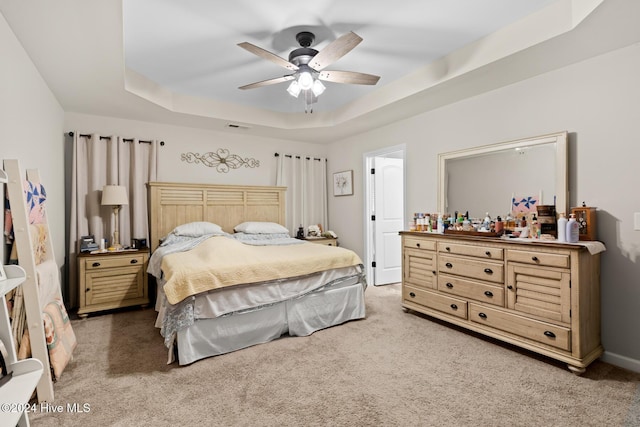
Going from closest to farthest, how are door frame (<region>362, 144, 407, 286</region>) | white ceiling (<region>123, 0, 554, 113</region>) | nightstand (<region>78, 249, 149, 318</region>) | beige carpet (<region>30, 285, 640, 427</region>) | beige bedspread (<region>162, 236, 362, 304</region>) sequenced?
beige carpet (<region>30, 285, 640, 427</region>)
white ceiling (<region>123, 0, 554, 113</region>)
beige bedspread (<region>162, 236, 362, 304</region>)
nightstand (<region>78, 249, 149, 318</region>)
door frame (<region>362, 144, 407, 286</region>)

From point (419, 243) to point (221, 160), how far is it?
10.5 ft

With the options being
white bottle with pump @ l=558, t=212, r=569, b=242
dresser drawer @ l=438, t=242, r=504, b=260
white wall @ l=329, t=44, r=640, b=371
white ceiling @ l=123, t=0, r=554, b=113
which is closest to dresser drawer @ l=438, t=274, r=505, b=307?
dresser drawer @ l=438, t=242, r=504, b=260

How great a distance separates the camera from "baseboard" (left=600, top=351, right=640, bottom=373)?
2.38 m

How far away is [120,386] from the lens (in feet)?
7.21

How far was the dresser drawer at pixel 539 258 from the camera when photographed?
7.76 feet

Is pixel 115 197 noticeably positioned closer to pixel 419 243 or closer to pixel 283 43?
pixel 283 43

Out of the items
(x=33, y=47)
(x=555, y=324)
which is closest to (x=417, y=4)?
(x=555, y=324)

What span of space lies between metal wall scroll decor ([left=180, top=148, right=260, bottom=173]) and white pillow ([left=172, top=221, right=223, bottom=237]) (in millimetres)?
982

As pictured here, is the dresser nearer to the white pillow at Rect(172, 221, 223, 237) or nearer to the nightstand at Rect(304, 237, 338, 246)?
the nightstand at Rect(304, 237, 338, 246)

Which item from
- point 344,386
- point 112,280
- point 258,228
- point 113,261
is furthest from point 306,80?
point 112,280

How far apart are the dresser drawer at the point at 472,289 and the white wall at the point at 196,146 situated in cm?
326

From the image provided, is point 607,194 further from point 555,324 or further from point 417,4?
point 417,4

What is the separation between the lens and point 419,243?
3539mm

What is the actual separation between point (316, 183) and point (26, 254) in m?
4.29
